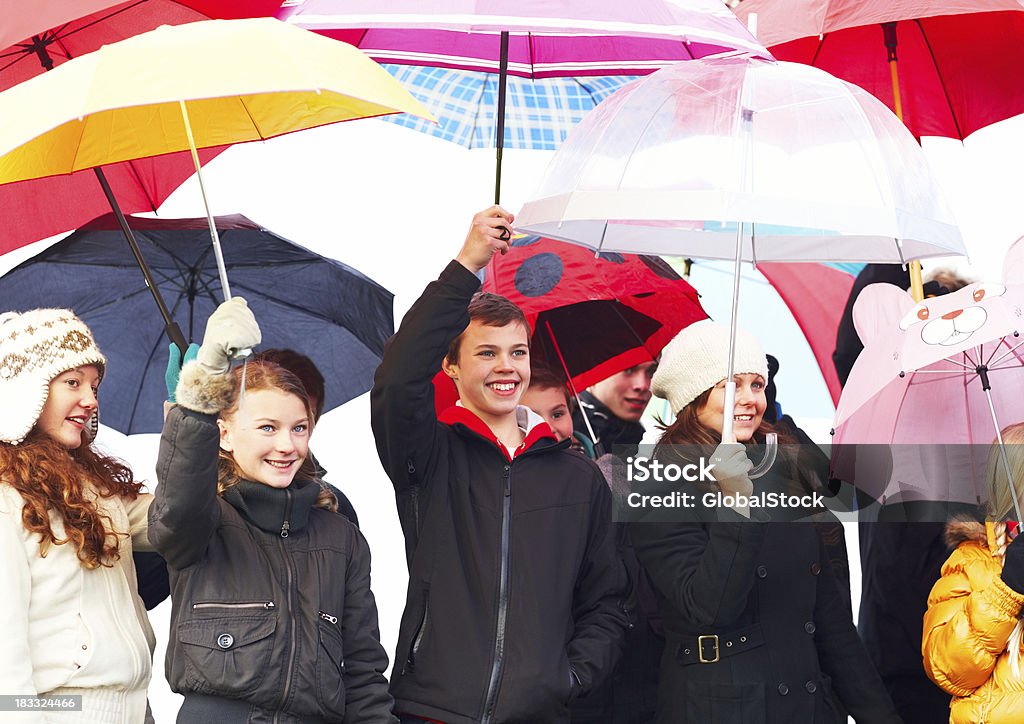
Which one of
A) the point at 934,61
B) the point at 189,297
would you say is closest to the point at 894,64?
the point at 934,61

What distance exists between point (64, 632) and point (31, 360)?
1.93ft

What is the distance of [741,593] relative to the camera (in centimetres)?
331

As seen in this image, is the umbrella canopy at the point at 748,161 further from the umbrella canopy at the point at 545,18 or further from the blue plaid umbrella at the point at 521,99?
the blue plaid umbrella at the point at 521,99

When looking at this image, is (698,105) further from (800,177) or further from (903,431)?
(903,431)

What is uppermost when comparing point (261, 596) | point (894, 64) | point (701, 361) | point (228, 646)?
point (894, 64)

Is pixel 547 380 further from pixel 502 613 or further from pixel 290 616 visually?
pixel 290 616

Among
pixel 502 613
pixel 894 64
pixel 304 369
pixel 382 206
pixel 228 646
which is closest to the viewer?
pixel 228 646

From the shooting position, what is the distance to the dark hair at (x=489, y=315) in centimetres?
348

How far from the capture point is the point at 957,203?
6.06m

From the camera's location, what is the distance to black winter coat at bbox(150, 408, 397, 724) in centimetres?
290

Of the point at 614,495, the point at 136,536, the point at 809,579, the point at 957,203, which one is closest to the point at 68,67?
the point at 136,536

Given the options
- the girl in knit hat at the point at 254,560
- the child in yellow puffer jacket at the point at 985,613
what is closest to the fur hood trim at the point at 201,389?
the girl in knit hat at the point at 254,560

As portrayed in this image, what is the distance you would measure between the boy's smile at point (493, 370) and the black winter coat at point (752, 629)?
1.50 ft

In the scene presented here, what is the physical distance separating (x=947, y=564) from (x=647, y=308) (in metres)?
1.34
